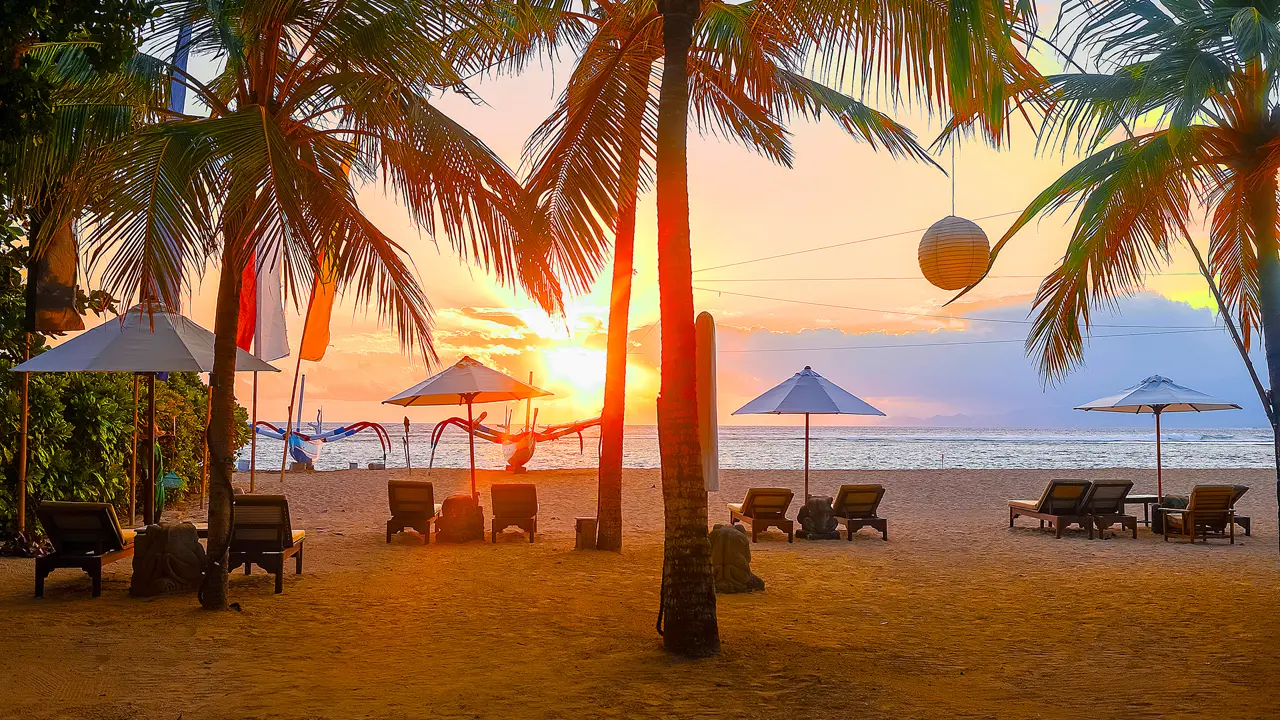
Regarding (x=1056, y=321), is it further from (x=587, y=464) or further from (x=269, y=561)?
(x=587, y=464)

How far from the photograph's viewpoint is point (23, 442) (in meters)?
8.23

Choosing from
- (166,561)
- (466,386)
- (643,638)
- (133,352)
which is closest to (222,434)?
(166,561)

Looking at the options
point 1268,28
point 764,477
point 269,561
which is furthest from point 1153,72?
point 764,477

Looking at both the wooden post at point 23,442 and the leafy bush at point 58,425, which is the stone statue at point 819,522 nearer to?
the leafy bush at point 58,425

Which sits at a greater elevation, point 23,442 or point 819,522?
point 23,442

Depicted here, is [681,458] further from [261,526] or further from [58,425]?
[58,425]

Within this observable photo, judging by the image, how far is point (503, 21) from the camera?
7027mm

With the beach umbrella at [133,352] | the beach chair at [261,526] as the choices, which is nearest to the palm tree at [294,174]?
the beach chair at [261,526]

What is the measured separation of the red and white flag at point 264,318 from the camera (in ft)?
37.2

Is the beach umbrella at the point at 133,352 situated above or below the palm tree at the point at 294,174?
below

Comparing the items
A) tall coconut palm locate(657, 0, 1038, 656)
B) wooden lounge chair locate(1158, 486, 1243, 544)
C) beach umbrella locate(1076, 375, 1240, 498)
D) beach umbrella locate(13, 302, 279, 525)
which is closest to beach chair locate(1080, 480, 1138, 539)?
wooden lounge chair locate(1158, 486, 1243, 544)

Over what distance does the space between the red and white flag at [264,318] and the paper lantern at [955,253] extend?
734 cm

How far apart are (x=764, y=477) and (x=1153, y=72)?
48.1 feet

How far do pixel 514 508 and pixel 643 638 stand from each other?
16.2 feet
